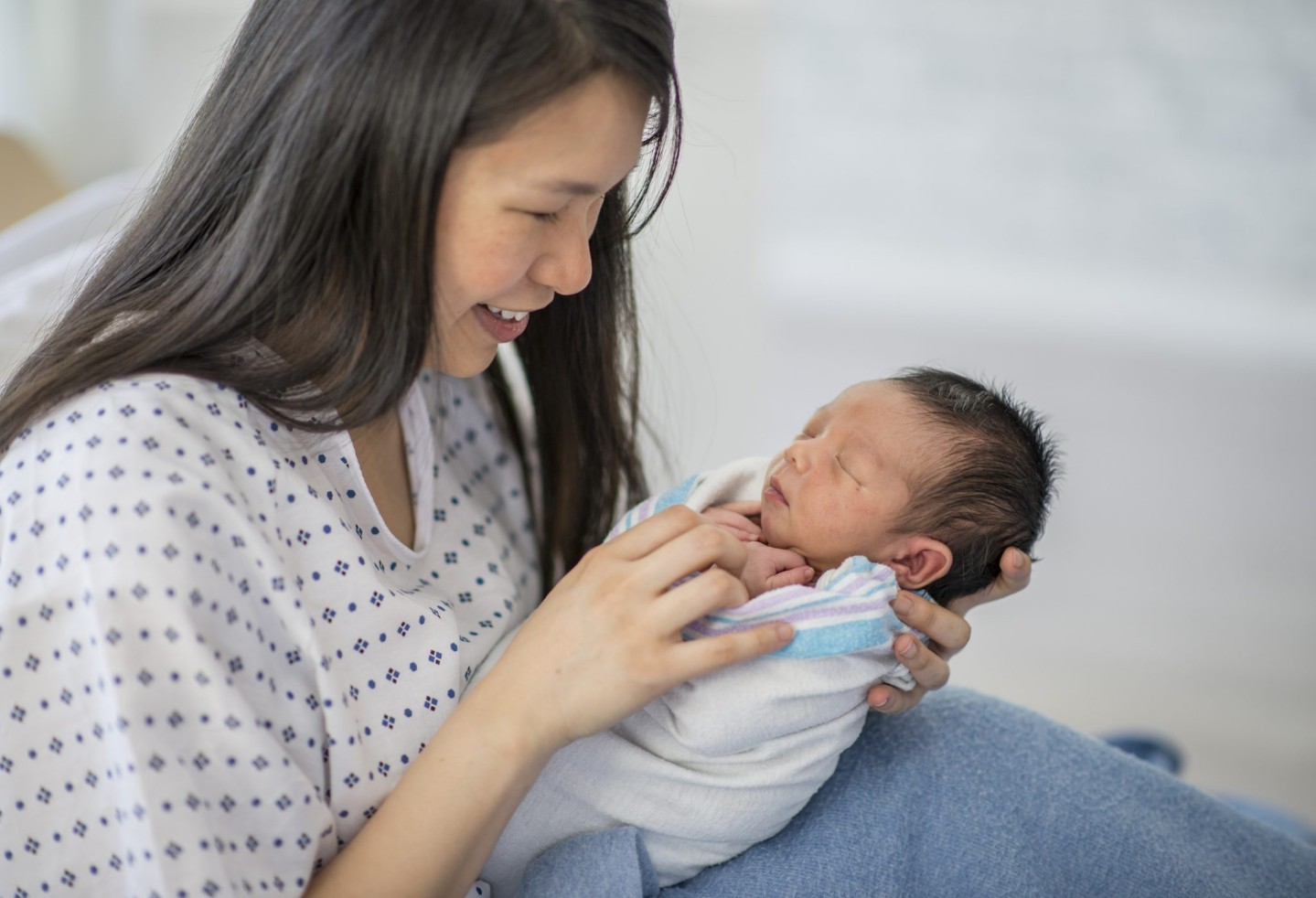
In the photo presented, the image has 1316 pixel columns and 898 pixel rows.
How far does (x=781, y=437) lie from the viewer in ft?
10.6

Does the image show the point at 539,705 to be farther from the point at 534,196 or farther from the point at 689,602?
the point at 534,196

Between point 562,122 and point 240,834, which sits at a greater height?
point 562,122

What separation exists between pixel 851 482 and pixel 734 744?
0.31 m

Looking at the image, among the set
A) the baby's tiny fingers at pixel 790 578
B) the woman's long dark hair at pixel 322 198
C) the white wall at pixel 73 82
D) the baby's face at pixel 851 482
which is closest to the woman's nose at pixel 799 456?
the baby's face at pixel 851 482

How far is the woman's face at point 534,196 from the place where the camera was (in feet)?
3.18

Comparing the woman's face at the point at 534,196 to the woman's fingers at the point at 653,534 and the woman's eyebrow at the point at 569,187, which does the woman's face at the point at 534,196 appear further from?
the woman's fingers at the point at 653,534

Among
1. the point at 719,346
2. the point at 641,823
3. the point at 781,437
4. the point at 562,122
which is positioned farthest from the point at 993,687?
the point at 562,122

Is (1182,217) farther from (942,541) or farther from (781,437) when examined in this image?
(942,541)

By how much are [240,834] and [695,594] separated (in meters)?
0.39

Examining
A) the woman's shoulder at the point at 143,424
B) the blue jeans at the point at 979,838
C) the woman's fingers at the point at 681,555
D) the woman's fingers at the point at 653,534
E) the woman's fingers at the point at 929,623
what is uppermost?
the woman's shoulder at the point at 143,424

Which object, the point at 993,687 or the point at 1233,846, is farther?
the point at 993,687

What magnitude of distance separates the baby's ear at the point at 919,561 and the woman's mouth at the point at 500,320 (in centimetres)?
44

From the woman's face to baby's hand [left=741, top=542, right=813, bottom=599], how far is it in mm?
319

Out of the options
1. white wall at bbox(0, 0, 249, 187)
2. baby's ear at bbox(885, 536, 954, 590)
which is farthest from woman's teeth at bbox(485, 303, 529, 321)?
white wall at bbox(0, 0, 249, 187)
